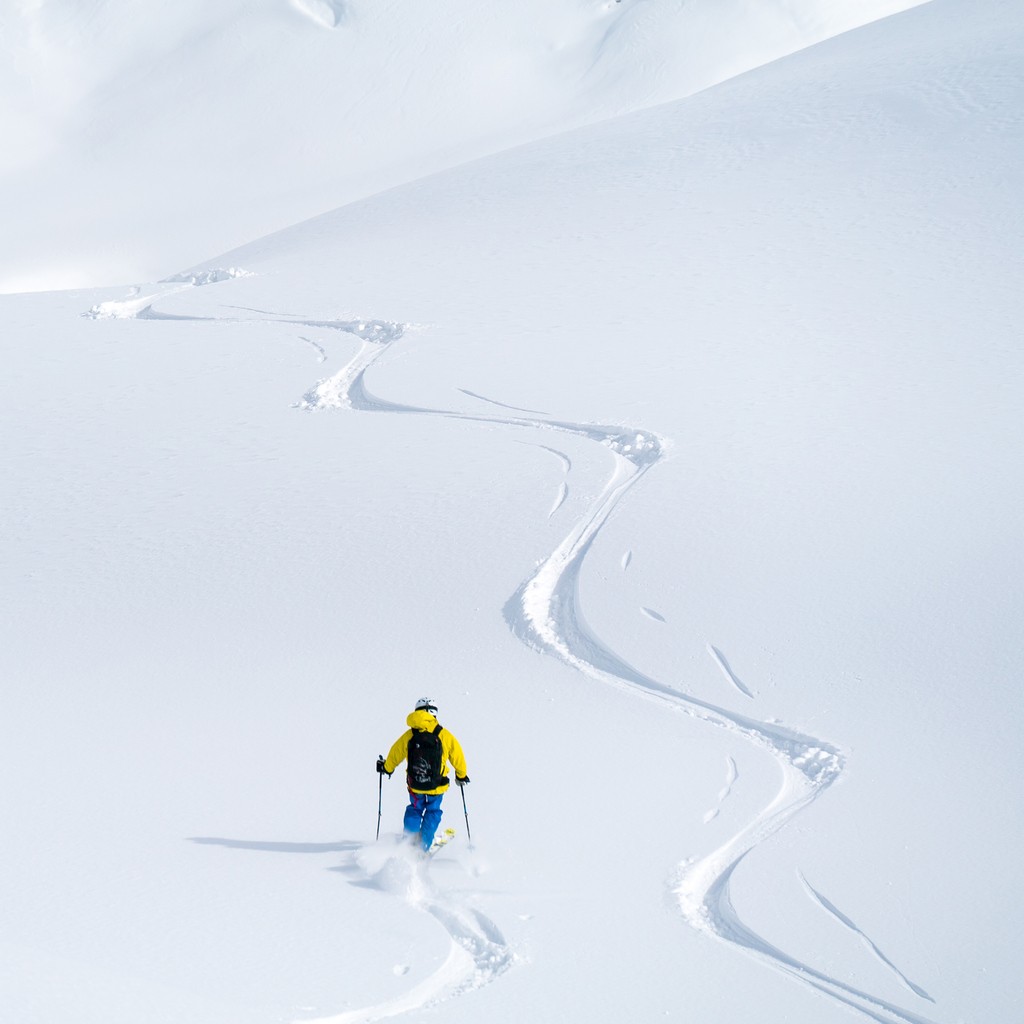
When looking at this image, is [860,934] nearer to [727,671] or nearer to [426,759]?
[426,759]

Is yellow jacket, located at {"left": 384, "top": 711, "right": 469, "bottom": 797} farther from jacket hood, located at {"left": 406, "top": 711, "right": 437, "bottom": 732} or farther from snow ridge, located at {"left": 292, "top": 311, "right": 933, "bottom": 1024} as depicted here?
snow ridge, located at {"left": 292, "top": 311, "right": 933, "bottom": 1024}

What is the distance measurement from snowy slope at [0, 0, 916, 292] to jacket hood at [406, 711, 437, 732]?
120 feet

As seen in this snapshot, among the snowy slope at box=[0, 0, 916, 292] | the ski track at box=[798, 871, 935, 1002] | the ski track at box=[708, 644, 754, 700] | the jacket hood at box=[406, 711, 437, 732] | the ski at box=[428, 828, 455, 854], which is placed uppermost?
the snowy slope at box=[0, 0, 916, 292]

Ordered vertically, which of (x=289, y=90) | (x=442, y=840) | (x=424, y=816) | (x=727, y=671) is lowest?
(x=442, y=840)

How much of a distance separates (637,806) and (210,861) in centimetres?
242

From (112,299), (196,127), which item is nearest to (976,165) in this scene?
(112,299)

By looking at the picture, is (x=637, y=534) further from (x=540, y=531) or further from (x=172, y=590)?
(x=172, y=590)

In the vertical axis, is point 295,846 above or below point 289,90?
→ below

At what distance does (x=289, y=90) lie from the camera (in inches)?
2143

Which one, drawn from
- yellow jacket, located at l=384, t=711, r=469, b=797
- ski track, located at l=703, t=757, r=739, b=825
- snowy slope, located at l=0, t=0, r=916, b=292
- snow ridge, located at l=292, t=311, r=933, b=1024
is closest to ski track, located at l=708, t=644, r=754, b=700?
snow ridge, located at l=292, t=311, r=933, b=1024

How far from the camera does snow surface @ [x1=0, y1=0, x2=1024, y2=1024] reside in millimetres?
5566

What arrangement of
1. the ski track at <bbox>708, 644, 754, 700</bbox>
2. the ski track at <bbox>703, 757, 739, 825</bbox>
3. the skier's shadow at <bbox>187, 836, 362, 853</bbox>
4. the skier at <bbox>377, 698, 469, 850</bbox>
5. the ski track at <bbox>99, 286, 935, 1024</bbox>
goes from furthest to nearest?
the ski track at <bbox>708, 644, 754, 700</bbox>, the ski track at <bbox>703, 757, 739, 825</bbox>, the skier at <bbox>377, 698, 469, 850</bbox>, the skier's shadow at <bbox>187, 836, 362, 853</bbox>, the ski track at <bbox>99, 286, 935, 1024</bbox>

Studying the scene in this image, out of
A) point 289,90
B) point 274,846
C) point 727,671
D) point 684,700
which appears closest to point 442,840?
point 274,846

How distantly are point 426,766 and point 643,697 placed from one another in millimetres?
2129
